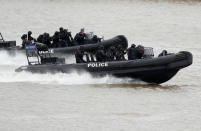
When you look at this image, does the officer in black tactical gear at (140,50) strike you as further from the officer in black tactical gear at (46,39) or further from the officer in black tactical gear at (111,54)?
the officer in black tactical gear at (46,39)

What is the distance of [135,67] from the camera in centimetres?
2539

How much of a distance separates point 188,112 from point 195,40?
1770 cm

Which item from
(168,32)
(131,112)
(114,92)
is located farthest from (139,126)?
(168,32)

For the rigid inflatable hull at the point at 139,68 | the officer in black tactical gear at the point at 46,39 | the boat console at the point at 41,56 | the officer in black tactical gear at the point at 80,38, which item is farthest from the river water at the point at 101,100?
the officer in black tactical gear at the point at 80,38

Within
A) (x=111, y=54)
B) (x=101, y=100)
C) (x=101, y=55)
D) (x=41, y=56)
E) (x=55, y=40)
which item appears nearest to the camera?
(x=101, y=100)

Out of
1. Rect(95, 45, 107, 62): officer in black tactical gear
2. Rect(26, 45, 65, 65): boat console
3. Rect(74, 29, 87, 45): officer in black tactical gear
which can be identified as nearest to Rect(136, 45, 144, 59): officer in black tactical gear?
Rect(95, 45, 107, 62): officer in black tactical gear

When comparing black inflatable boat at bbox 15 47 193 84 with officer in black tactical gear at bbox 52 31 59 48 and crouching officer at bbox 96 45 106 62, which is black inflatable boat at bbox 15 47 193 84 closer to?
crouching officer at bbox 96 45 106 62

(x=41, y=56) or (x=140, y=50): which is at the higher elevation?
(x=140, y=50)

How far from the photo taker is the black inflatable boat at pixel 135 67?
2502 cm

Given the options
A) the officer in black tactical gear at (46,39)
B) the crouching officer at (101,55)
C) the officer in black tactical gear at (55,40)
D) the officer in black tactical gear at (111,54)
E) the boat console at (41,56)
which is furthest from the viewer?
the officer in black tactical gear at (55,40)

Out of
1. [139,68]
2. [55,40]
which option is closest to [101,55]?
[139,68]

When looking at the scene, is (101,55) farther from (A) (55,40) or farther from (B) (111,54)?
(A) (55,40)

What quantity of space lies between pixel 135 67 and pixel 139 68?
0.43 ft

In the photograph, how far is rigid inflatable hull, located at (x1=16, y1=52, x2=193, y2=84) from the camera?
2502cm
